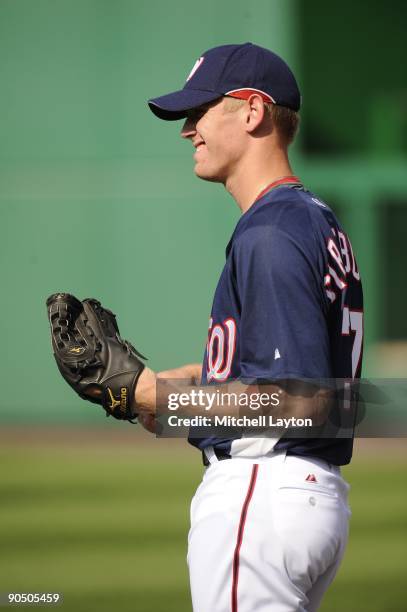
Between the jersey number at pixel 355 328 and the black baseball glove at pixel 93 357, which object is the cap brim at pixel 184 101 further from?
the jersey number at pixel 355 328

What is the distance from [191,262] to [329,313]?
989 centimetres

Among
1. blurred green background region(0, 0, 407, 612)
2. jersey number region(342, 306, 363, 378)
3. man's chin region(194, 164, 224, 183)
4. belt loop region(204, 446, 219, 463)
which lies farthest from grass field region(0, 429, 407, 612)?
man's chin region(194, 164, 224, 183)

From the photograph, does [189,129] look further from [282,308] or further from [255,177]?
→ [282,308]

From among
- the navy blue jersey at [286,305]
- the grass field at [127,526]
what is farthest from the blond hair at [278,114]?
the grass field at [127,526]

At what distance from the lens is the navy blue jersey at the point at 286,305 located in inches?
101

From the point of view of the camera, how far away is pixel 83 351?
284 centimetres

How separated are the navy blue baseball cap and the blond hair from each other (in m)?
0.01

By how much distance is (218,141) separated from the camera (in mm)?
2922

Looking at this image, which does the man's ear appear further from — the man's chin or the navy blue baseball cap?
the man's chin

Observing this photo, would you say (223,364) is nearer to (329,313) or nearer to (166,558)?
(329,313)

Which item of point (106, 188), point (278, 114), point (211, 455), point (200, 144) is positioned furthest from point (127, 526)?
point (106, 188)

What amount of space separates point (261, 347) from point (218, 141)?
25.6 inches

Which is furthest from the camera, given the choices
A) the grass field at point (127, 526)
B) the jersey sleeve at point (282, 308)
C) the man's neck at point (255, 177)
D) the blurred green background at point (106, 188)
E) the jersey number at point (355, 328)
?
the blurred green background at point (106, 188)

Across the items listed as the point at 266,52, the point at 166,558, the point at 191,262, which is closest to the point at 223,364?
the point at 266,52
